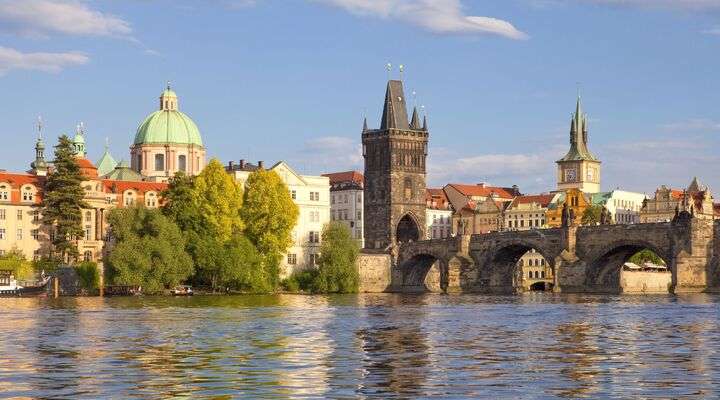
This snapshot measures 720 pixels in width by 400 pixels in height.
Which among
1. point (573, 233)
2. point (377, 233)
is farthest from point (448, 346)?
point (377, 233)

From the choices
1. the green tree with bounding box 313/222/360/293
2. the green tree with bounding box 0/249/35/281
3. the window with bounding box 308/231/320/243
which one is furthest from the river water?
Result: the window with bounding box 308/231/320/243

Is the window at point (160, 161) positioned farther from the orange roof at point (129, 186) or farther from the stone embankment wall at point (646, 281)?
the stone embankment wall at point (646, 281)

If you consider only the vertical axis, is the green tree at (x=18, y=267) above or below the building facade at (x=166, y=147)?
below

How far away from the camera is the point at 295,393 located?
31.0 meters

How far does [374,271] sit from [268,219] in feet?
99.9

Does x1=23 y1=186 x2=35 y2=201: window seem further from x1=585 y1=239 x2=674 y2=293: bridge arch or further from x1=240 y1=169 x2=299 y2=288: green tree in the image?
x1=585 y1=239 x2=674 y2=293: bridge arch

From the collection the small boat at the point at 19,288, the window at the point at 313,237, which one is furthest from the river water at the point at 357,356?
the window at the point at 313,237

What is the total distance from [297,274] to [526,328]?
271 ft

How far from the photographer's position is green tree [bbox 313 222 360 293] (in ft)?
448

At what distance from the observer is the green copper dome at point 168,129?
6727 inches

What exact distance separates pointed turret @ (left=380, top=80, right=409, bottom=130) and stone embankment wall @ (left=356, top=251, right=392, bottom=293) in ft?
77.3

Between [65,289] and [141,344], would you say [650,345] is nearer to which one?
[141,344]

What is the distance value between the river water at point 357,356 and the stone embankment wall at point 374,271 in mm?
82596

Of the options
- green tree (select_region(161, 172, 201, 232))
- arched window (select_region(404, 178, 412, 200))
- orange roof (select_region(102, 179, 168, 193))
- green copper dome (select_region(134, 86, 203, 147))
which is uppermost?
green copper dome (select_region(134, 86, 203, 147))
